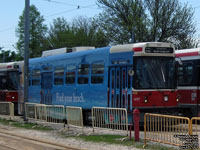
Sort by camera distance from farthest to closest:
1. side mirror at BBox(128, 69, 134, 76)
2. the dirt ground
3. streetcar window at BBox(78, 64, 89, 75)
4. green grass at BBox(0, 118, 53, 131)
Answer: streetcar window at BBox(78, 64, 89, 75), green grass at BBox(0, 118, 53, 131), side mirror at BBox(128, 69, 134, 76), the dirt ground

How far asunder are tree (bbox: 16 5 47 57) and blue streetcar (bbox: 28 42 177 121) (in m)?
49.8

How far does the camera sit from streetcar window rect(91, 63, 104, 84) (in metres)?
16.5

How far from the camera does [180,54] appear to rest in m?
18.7

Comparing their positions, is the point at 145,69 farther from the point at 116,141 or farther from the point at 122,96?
the point at 116,141

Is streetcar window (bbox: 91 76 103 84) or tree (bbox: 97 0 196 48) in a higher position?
tree (bbox: 97 0 196 48)

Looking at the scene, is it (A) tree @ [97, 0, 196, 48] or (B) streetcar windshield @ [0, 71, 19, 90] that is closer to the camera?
(B) streetcar windshield @ [0, 71, 19, 90]

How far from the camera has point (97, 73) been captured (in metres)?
16.8

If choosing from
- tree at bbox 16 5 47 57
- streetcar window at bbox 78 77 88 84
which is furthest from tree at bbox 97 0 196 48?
tree at bbox 16 5 47 57

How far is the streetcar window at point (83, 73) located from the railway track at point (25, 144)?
436 cm

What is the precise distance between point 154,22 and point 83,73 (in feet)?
68.4

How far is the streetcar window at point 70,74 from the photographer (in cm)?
1838

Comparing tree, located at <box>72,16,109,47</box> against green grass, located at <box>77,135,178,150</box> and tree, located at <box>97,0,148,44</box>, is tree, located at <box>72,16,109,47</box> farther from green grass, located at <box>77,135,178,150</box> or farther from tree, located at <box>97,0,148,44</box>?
green grass, located at <box>77,135,178,150</box>

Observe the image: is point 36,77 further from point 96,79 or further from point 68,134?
point 68,134

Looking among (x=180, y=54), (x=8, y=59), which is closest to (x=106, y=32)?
(x=180, y=54)
